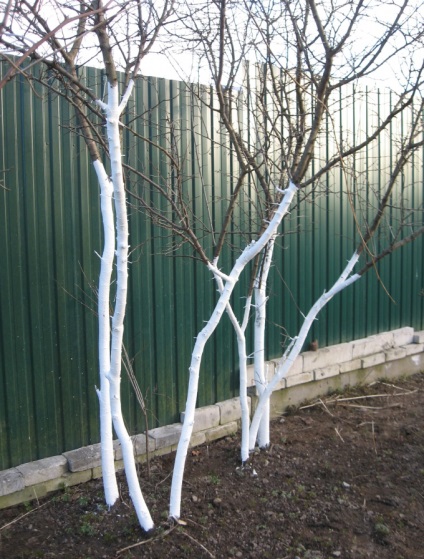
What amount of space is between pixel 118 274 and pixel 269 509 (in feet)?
6.01

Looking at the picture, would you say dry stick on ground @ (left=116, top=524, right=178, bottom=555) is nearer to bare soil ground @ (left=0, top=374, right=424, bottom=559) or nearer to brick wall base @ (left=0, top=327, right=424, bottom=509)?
bare soil ground @ (left=0, top=374, right=424, bottom=559)

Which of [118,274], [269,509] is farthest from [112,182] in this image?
[269,509]

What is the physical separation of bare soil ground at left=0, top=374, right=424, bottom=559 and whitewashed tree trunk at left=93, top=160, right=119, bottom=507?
0.78 feet

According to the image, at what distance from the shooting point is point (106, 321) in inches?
137

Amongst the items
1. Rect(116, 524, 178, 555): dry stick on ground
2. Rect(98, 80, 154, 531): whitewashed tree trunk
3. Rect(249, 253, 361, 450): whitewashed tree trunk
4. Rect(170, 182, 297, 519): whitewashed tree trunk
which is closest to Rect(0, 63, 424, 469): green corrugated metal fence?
Rect(170, 182, 297, 519): whitewashed tree trunk

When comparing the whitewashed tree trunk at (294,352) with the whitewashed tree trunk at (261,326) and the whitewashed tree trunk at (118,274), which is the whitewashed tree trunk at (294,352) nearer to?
the whitewashed tree trunk at (261,326)

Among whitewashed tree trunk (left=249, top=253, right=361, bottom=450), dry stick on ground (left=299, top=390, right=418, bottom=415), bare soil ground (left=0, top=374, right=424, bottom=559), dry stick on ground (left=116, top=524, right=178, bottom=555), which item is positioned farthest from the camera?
dry stick on ground (left=299, top=390, right=418, bottom=415)

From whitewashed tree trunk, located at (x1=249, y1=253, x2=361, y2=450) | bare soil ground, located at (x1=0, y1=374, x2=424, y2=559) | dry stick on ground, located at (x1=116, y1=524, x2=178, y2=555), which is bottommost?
bare soil ground, located at (x1=0, y1=374, x2=424, y2=559)

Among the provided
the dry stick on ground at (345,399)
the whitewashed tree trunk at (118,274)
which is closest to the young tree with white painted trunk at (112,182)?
the whitewashed tree trunk at (118,274)

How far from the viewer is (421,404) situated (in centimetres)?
602

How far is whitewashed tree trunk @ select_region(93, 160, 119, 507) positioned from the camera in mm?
3326

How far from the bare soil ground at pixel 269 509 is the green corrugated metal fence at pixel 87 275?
56 cm

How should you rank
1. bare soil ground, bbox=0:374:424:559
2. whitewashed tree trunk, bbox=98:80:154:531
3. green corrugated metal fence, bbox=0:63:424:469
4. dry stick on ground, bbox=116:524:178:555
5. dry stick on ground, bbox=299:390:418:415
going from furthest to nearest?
1. dry stick on ground, bbox=299:390:418:415
2. green corrugated metal fence, bbox=0:63:424:469
3. bare soil ground, bbox=0:374:424:559
4. dry stick on ground, bbox=116:524:178:555
5. whitewashed tree trunk, bbox=98:80:154:531

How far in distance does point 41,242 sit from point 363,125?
12.8 ft
